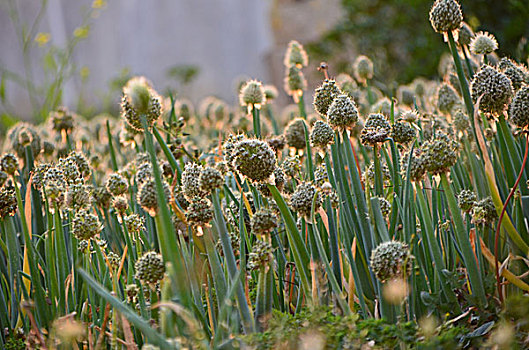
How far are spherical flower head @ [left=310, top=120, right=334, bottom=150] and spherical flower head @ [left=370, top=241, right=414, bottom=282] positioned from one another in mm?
322

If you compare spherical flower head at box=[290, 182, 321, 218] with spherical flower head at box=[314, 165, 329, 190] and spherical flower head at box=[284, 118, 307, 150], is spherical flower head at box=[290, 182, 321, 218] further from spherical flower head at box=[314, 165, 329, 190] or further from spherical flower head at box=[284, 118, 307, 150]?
spherical flower head at box=[284, 118, 307, 150]

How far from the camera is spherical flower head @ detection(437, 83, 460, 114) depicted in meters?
1.64

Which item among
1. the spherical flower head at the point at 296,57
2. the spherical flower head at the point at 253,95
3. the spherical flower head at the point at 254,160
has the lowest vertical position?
the spherical flower head at the point at 254,160

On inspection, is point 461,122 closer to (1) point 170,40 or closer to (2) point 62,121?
(2) point 62,121

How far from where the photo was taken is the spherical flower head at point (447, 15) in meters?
1.00

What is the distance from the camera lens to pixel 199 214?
903 mm

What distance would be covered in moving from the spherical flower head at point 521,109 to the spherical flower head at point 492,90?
0.06ft

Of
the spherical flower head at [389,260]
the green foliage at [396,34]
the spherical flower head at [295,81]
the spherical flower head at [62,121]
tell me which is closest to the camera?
the spherical flower head at [389,260]

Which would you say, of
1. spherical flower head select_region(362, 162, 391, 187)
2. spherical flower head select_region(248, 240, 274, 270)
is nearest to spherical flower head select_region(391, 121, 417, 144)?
spherical flower head select_region(362, 162, 391, 187)

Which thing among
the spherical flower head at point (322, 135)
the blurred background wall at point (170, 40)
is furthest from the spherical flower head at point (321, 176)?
the blurred background wall at point (170, 40)

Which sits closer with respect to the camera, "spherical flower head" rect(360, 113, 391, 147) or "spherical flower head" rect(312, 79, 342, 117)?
"spherical flower head" rect(360, 113, 391, 147)

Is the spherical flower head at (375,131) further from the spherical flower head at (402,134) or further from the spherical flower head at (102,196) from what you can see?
the spherical flower head at (102,196)

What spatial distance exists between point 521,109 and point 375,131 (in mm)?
284

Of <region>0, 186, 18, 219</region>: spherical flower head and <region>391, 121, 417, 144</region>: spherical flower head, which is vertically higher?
<region>0, 186, 18, 219</region>: spherical flower head
